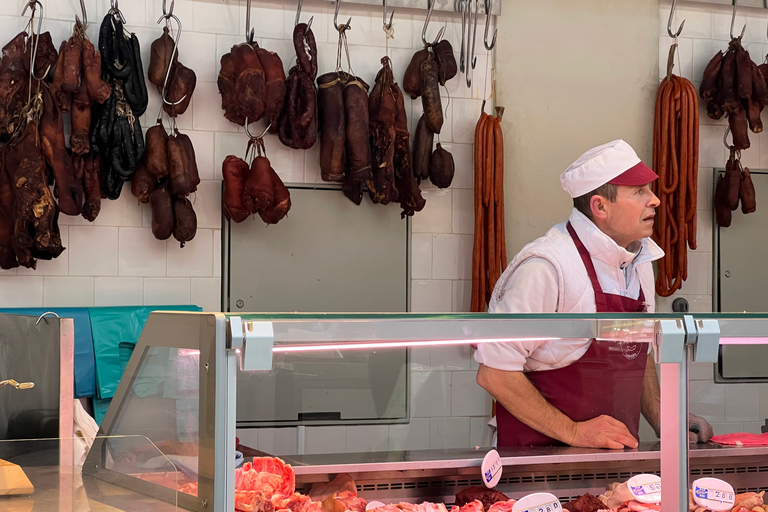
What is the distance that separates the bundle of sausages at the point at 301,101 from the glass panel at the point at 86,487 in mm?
2652

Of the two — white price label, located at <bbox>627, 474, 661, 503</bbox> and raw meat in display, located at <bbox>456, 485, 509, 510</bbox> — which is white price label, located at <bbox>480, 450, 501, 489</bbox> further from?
white price label, located at <bbox>627, 474, 661, 503</bbox>

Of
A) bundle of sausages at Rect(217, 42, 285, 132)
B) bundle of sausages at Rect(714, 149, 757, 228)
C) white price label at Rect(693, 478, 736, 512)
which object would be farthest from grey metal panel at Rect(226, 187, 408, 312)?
white price label at Rect(693, 478, 736, 512)

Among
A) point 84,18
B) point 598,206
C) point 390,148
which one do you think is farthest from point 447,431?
point 84,18

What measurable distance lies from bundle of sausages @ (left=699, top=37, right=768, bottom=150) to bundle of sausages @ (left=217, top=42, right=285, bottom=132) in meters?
2.49

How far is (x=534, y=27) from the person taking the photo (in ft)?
15.9

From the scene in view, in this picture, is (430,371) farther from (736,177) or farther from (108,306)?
(736,177)

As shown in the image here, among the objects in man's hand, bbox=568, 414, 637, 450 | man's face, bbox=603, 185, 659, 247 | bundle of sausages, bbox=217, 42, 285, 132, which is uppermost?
bundle of sausages, bbox=217, 42, 285, 132

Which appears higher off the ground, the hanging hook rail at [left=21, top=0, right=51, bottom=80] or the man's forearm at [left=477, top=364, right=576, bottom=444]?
the hanging hook rail at [left=21, top=0, right=51, bottom=80]

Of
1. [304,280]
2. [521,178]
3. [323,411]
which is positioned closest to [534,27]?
[521,178]

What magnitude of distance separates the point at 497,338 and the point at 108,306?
9.52ft

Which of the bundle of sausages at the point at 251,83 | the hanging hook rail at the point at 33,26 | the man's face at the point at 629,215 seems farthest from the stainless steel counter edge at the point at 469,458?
the hanging hook rail at the point at 33,26

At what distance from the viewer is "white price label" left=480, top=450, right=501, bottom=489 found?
197cm

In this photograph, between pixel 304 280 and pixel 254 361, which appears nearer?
pixel 254 361

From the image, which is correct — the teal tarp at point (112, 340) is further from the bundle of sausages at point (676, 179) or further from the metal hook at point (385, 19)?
the bundle of sausages at point (676, 179)
